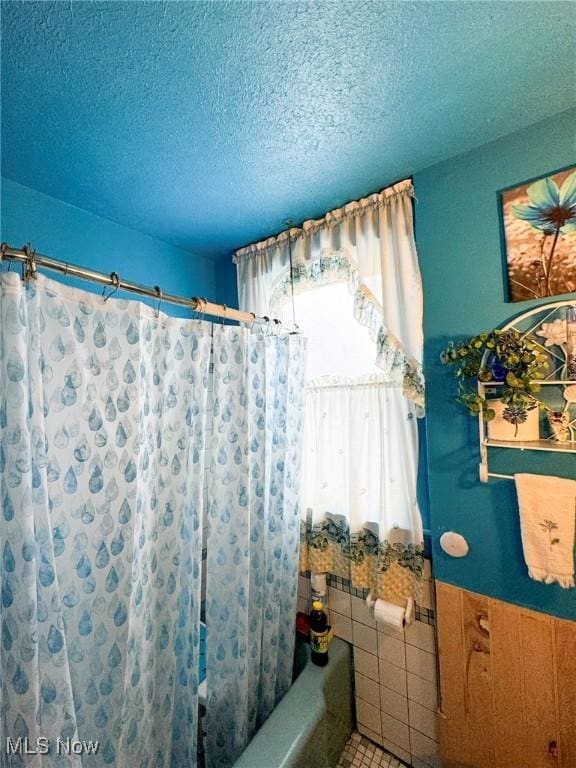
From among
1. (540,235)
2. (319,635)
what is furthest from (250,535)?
(540,235)

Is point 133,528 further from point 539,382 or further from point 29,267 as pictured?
point 539,382

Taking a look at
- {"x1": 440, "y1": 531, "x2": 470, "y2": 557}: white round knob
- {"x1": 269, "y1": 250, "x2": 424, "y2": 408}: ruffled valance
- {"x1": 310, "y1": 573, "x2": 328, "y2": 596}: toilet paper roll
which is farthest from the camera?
{"x1": 310, "y1": 573, "x2": 328, "y2": 596}: toilet paper roll

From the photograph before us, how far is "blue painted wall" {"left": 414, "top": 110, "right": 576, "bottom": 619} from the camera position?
1.03 m

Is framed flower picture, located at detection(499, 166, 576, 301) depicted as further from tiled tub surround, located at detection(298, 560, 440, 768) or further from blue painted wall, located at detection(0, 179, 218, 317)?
blue painted wall, located at detection(0, 179, 218, 317)

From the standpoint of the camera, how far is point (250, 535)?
4.39 feet

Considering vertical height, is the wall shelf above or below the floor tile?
above

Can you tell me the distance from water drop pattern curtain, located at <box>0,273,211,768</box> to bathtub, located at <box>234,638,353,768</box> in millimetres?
305

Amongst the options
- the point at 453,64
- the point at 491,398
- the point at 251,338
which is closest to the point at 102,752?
Result: the point at 251,338

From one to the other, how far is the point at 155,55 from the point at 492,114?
1007mm

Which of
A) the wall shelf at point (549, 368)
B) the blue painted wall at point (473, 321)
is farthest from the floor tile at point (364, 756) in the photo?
the wall shelf at point (549, 368)

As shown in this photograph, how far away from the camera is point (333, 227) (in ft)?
4.93

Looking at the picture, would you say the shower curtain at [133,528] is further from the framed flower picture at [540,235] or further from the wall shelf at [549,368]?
the framed flower picture at [540,235]

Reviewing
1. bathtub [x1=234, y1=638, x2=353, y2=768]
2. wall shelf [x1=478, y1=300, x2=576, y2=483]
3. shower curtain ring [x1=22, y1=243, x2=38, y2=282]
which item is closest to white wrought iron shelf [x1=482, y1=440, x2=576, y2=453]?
wall shelf [x1=478, y1=300, x2=576, y2=483]

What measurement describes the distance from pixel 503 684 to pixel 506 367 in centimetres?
105
